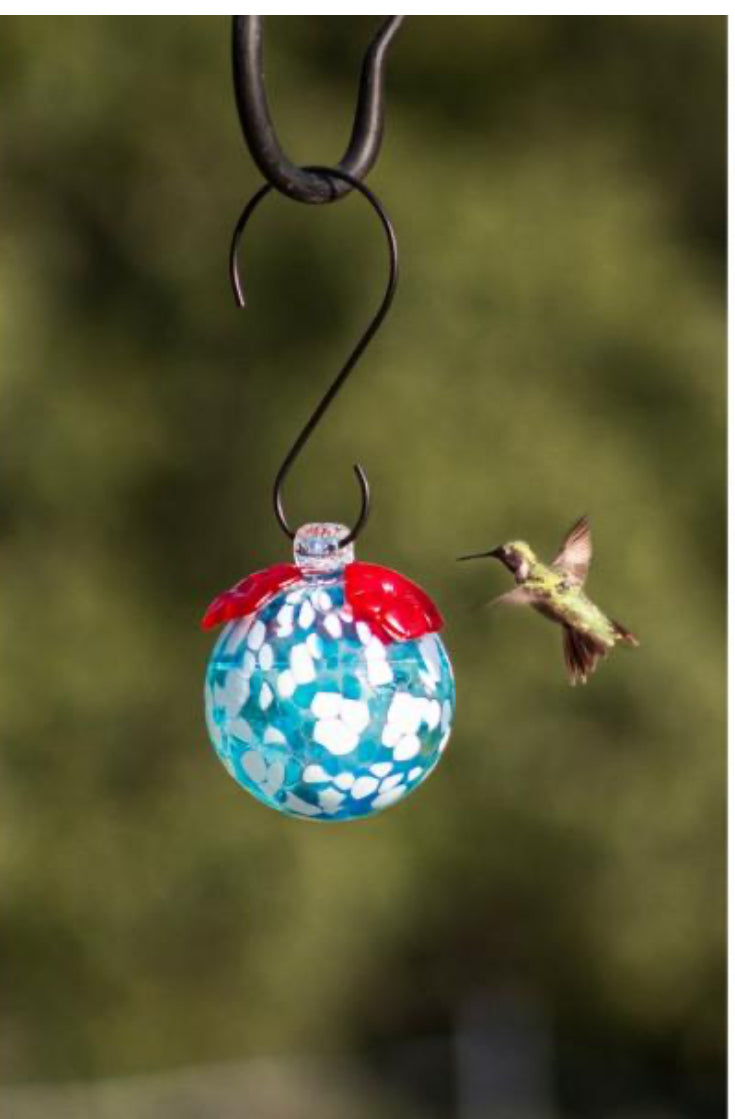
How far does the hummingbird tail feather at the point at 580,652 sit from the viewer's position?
2066 mm

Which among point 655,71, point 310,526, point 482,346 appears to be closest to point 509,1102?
point 482,346

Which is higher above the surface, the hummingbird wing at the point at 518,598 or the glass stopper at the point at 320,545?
the glass stopper at the point at 320,545

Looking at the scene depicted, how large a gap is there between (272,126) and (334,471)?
111 inches

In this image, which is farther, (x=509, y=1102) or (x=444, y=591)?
(x=509, y=1102)

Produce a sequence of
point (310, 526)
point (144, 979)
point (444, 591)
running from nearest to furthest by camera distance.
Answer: point (310, 526) < point (444, 591) < point (144, 979)

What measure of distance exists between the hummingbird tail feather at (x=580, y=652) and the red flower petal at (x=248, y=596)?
1.25 feet

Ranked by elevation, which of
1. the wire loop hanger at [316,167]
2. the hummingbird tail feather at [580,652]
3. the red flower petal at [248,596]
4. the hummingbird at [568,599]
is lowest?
the hummingbird tail feather at [580,652]

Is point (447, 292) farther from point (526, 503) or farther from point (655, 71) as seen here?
point (655, 71)

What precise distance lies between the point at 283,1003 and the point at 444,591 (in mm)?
1244

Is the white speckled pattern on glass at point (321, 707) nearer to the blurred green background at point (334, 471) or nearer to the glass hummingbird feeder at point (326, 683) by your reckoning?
the glass hummingbird feeder at point (326, 683)

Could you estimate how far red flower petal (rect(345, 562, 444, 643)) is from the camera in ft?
5.82

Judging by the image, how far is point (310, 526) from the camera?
1.81 meters

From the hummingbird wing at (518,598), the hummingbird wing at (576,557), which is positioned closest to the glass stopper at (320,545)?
the hummingbird wing at (518,598)

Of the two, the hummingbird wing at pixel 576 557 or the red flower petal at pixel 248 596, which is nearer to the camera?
the red flower petal at pixel 248 596
